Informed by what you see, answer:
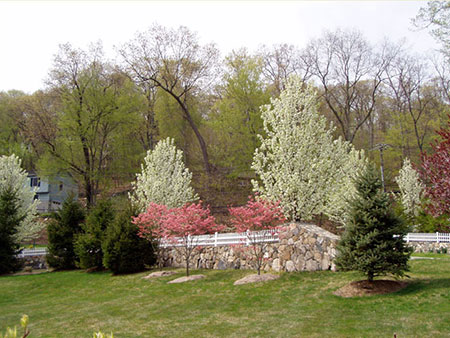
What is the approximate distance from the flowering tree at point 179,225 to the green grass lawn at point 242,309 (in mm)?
1565

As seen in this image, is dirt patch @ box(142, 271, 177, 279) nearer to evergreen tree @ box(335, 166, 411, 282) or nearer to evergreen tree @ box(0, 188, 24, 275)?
evergreen tree @ box(335, 166, 411, 282)

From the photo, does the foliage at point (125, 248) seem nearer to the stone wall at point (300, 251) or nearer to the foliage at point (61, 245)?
the foliage at point (61, 245)

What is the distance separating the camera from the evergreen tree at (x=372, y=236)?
8727mm

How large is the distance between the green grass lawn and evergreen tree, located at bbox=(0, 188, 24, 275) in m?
6.23

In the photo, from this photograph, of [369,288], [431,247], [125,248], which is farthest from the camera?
[431,247]

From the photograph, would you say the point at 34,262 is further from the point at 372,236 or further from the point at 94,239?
the point at 372,236

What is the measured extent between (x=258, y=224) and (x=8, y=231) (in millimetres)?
14486

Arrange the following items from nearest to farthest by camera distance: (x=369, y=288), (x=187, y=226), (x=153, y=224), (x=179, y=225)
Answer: (x=369, y=288), (x=179, y=225), (x=187, y=226), (x=153, y=224)

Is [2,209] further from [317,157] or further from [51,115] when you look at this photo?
[51,115]

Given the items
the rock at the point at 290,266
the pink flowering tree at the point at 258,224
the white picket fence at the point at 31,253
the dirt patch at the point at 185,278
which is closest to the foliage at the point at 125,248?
the dirt patch at the point at 185,278

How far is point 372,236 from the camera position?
348 inches

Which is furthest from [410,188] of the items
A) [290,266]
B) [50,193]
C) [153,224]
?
[50,193]

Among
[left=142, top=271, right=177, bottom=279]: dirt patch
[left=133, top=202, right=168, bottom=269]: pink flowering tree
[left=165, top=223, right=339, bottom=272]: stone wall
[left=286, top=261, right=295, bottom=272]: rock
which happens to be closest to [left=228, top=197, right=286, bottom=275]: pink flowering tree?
[left=165, top=223, right=339, bottom=272]: stone wall

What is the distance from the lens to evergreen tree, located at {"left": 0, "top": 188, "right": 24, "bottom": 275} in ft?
63.3
